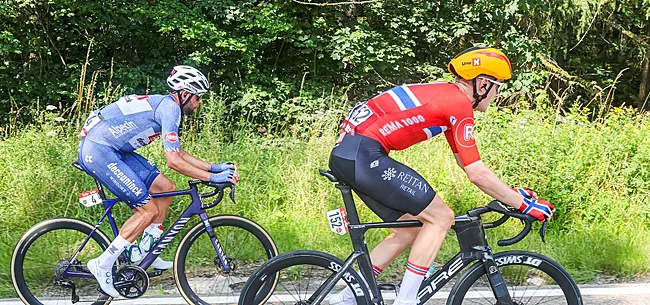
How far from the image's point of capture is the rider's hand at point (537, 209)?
331 centimetres

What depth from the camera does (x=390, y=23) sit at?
14.5m

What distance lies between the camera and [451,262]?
3609mm

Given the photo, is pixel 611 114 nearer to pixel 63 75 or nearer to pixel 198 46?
pixel 198 46

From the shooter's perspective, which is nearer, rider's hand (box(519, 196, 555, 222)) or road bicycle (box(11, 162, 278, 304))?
rider's hand (box(519, 196, 555, 222))

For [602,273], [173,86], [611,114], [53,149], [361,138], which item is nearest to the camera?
[361,138]

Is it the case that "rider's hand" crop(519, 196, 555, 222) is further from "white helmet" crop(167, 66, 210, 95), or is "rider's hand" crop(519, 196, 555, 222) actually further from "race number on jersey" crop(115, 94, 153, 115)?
"race number on jersey" crop(115, 94, 153, 115)

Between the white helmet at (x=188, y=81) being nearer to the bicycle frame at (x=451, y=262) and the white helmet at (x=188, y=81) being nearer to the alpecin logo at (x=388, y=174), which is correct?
the bicycle frame at (x=451, y=262)

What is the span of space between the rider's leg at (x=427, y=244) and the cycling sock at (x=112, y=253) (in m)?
2.00

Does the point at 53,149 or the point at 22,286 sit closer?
the point at 22,286

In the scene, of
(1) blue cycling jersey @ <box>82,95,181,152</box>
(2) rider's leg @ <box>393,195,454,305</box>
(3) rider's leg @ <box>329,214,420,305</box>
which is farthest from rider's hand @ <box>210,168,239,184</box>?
(2) rider's leg @ <box>393,195,454,305</box>

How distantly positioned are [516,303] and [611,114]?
16.6 ft

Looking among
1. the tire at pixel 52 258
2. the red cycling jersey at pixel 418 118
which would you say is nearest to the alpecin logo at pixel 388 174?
the red cycling jersey at pixel 418 118

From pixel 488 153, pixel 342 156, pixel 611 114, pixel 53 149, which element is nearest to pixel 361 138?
pixel 342 156

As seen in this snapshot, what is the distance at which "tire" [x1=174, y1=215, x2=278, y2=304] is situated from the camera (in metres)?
4.46
